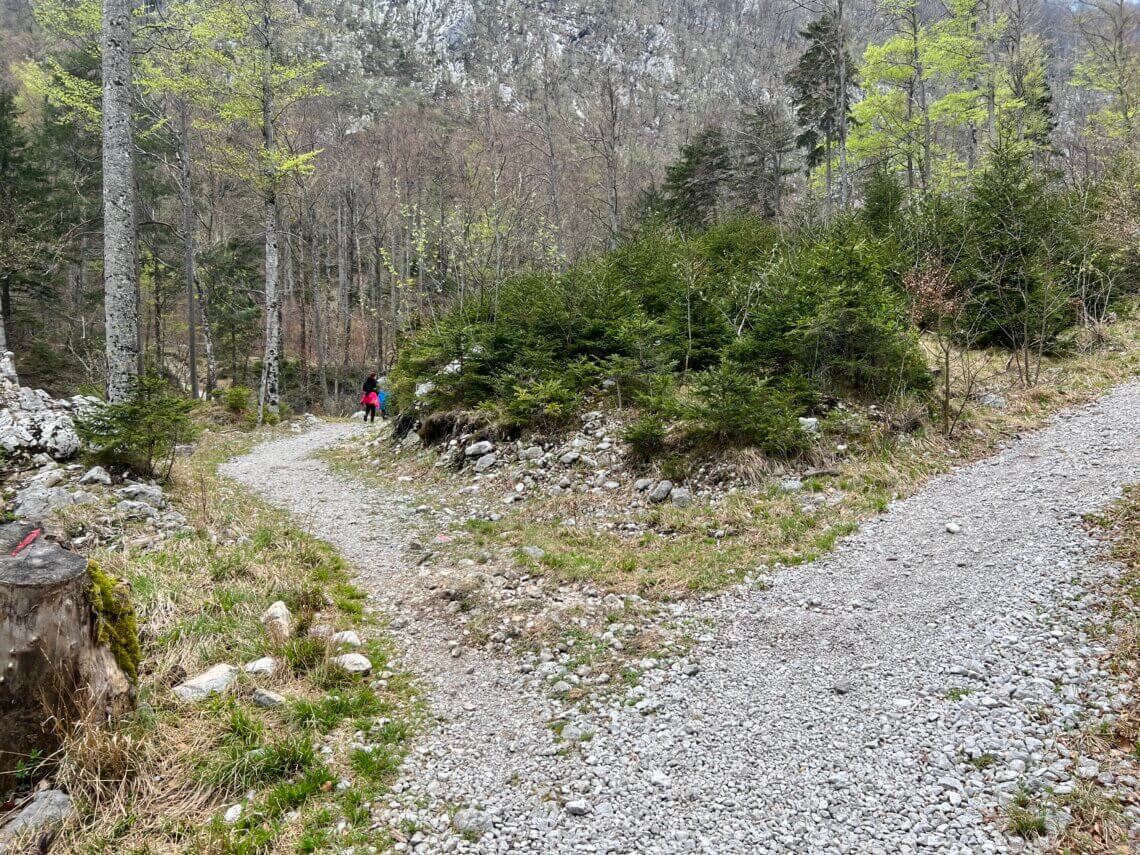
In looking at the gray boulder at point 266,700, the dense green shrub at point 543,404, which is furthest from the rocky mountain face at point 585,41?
the gray boulder at point 266,700

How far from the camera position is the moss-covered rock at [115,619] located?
3156 mm

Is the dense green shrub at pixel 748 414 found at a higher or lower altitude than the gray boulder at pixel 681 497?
higher

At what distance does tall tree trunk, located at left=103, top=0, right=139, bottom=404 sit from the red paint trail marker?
235 inches

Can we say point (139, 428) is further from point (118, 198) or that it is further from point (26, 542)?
point (26, 542)

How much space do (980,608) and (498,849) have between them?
A: 4120 millimetres

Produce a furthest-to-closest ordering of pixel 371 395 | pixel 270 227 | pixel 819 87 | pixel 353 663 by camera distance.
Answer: pixel 819 87
pixel 371 395
pixel 270 227
pixel 353 663

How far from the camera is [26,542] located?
307 cm

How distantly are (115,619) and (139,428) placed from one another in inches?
219

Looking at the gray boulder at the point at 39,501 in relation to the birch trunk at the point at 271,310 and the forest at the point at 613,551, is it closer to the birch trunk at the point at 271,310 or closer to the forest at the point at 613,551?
the forest at the point at 613,551

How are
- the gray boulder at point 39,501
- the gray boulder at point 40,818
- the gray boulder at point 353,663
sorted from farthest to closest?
the gray boulder at point 39,501
the gray boulder at point 353,663
the gray boulder at point 40,818

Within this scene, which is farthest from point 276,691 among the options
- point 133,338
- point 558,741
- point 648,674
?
point 133,338

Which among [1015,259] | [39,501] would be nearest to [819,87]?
[1015,259]

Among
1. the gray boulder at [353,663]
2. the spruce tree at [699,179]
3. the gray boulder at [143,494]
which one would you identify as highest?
A: the spruce tree at [699,179]

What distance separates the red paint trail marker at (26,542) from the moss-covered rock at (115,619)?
30cm
